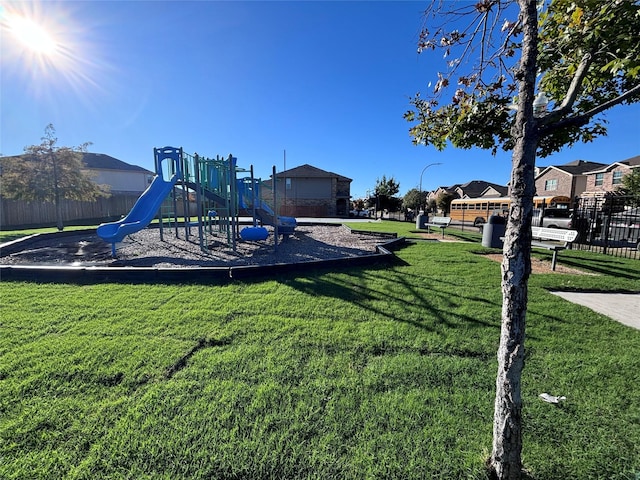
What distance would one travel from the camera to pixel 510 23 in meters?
2.05

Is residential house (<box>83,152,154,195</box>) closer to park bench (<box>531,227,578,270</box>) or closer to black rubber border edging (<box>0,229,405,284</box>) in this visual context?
black rubber border edging (<box>0,229,405,284</box>)

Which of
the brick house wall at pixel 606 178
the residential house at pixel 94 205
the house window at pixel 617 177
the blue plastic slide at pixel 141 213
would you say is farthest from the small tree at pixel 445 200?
the blue plastic slide at pixel 141 213

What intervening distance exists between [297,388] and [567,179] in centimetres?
5328

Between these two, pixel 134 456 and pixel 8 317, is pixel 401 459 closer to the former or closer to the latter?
pixel 134 456

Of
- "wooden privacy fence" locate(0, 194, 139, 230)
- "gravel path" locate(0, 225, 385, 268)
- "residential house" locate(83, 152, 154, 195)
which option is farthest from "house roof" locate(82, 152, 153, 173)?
"gravel path" locate(0, 225, 385, 268)

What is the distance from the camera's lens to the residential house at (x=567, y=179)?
3859cm

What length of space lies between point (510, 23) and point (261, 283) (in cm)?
522

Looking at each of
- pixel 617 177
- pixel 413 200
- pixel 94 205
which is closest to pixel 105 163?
pixel 94 205

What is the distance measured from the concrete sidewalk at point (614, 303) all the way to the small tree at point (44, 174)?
24.2m

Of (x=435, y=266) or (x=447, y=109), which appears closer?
(x=447, y=109)

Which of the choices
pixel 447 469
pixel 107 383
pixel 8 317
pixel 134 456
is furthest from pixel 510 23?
pixel 8 317

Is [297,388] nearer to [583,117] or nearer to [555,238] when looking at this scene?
[583,117]

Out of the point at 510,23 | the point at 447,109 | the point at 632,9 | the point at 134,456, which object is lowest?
the point at 134,456

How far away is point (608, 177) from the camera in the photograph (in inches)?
1350
